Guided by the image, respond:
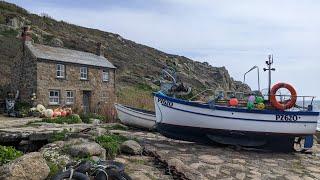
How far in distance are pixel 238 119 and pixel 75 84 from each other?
1640 centimetres

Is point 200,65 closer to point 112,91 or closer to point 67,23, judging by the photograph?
point 67,23

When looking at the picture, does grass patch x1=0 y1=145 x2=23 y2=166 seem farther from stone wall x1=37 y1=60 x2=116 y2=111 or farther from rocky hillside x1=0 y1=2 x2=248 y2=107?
rocky hillside x1=0 y1=2 x2=248 y2=107

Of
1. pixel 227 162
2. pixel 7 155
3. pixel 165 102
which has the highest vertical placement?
pixel 165 102

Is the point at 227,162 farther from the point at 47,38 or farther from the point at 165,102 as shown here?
the point at 47,38

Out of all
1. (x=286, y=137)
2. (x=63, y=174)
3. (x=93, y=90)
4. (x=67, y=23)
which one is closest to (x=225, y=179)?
(x=63, y=174)

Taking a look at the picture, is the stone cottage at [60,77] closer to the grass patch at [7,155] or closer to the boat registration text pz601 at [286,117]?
the boat registration text pz601 at [286,117]

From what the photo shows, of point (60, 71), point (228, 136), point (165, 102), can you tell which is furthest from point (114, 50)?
point (228, 136)

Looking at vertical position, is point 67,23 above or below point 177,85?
above

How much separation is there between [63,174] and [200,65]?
68356 millimetres

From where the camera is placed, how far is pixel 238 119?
49.6 feet

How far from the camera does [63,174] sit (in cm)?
785

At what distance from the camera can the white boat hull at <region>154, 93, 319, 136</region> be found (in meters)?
15.1

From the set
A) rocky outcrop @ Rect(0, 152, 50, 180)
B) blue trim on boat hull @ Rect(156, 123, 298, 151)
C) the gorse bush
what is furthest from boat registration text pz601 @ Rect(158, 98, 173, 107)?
the gorse bush

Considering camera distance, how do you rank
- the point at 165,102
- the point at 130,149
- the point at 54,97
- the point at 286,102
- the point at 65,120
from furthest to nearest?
the point at 54,97, the point at 65,120, the point at 286,102, the point at 165,102, the point at 130,149
